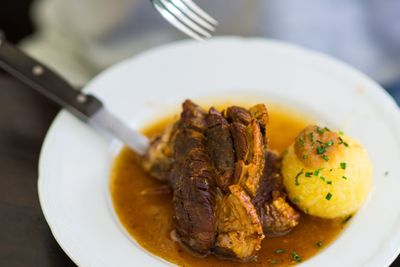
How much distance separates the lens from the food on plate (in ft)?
6.88

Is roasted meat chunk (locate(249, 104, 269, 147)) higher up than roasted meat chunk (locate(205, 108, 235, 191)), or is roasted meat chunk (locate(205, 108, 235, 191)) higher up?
roasted meat chunk (locate(249, 104, 269, 147))

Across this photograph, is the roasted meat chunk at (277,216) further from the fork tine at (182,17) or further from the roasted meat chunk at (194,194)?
the fork tine at (182,17)

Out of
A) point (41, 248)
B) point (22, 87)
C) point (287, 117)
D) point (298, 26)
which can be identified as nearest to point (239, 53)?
point (287, 117)

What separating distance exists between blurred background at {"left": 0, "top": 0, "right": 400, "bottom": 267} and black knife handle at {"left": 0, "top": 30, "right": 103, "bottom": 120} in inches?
10.6

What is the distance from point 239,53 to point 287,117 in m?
0.44

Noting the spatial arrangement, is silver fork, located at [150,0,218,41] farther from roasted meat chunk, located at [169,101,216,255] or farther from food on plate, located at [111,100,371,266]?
roasted meat chunk, located at [169,101,216,255]

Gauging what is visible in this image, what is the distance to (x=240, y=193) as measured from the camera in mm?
2027

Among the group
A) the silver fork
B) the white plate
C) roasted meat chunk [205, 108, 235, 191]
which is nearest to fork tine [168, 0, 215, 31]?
the silver fork

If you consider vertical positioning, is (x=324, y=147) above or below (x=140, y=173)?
above

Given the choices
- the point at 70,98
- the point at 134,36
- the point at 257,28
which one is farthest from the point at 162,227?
the point at 134,36

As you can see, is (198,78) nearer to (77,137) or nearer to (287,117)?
(287,117)

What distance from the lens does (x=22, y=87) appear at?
→ 10.2 ft

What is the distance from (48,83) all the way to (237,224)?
1.16 metres

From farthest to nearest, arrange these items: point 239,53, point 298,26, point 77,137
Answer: point 298,26, point 239,53, point 77,137
